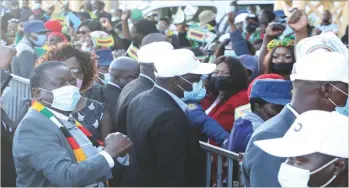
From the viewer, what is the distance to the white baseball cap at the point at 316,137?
2805mm

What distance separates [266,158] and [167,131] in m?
1.50

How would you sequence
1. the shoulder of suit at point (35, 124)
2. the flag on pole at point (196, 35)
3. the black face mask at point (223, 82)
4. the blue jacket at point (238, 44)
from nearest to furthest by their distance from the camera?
the shoulder of suit at point (35, 124), the black face mask at point (223, 82), the blue jacket at point (238, 44), the flag on pole at point (196, 35)

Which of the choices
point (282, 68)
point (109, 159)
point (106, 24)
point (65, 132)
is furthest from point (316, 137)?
point (106, 24)

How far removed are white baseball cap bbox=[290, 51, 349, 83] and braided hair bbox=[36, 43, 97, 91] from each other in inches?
108

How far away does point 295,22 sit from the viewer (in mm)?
6688

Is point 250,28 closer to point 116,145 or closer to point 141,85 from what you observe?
point 141,85

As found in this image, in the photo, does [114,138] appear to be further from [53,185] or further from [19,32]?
[19,32]

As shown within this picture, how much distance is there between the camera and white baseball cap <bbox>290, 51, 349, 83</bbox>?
3508 mm

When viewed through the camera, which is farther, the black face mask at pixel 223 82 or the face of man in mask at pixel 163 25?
the face of man in mask at pixel 163 25

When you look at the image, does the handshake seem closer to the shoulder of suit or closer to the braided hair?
the shoulder of suit

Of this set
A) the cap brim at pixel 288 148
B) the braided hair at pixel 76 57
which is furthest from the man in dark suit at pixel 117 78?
the cap brim at pixel 288 148

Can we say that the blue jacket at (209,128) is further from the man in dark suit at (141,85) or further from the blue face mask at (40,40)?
the blue face mask at (40,40)

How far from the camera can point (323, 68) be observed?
352 centimetres

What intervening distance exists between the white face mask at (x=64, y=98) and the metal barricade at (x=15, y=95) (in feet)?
8.65
